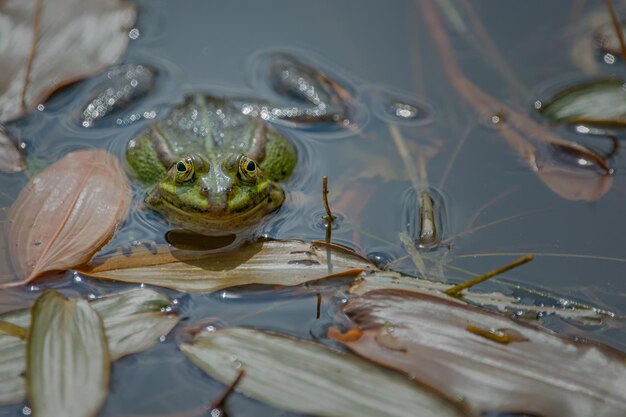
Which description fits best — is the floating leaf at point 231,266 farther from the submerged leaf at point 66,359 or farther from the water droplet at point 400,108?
the water droplet at point 400,108

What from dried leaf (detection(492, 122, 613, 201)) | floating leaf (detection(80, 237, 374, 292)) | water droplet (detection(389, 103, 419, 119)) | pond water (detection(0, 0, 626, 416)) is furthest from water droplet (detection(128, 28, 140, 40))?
dried leaf (detection(492, 122, 613, 201))

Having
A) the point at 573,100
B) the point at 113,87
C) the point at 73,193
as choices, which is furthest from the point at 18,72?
the point at 573,100

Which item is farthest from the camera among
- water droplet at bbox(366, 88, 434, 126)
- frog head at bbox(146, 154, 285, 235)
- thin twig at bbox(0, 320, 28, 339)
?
water droplet at bbox(366, 88, 434, 126)

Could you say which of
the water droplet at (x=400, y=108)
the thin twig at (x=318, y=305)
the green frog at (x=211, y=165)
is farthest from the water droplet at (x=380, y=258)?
the water droplet at (x=400, y=108)

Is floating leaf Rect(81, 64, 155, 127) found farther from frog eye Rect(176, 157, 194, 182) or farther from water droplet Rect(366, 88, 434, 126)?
water droplet Rect(366, 88, 434, 126)

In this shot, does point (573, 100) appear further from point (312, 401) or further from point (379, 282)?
point (312, 401)

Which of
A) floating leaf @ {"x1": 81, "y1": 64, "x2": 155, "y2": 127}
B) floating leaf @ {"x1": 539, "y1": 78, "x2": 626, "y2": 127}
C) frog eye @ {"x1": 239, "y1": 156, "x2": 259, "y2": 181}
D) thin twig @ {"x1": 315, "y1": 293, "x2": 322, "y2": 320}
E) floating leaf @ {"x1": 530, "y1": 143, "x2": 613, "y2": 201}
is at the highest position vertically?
floating leaf @ {"x1": 539, "y1": 78, "x2": 626, "y2": 127}

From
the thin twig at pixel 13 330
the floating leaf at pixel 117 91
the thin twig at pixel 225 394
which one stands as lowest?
the thin twig at pixel 13 330
